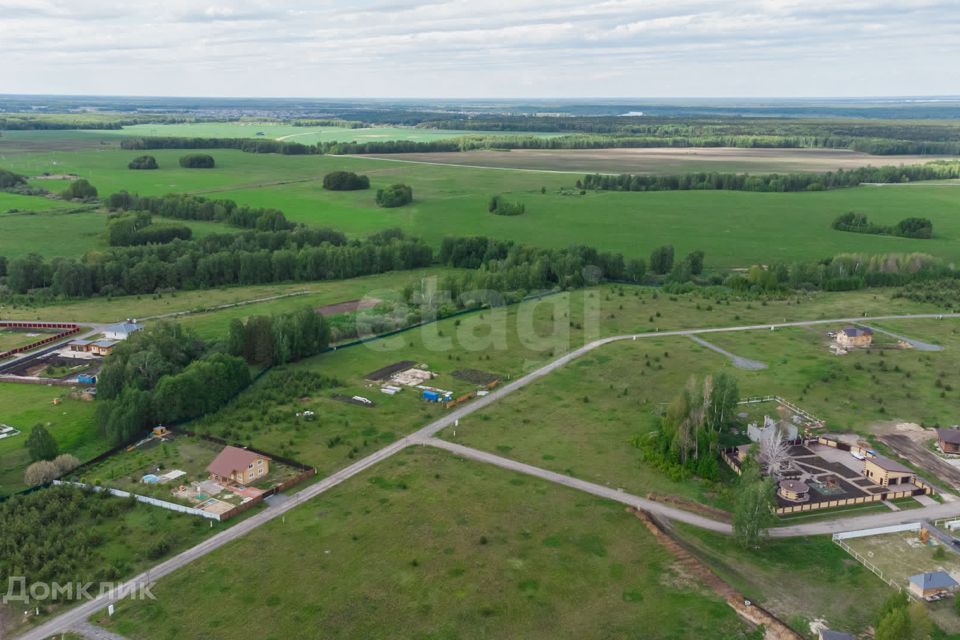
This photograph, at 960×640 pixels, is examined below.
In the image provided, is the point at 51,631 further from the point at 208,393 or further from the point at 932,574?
the point at 932,574

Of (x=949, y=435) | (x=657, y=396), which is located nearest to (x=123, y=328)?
(x=657, y=396)

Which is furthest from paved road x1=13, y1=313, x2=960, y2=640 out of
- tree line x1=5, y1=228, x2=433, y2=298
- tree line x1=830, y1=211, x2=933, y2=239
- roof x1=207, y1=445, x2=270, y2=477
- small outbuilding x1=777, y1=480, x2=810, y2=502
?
tree line x1=830, y1=211, x2=933, y2=239

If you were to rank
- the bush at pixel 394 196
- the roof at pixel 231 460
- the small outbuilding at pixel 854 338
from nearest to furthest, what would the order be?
the roof at pixel 231 460 → the small outbuilding at pixel 854 338 → the bush at pixel 394 196

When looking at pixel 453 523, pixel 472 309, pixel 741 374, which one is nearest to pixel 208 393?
pixel 453 523

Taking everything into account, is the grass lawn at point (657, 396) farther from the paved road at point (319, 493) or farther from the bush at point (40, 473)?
the bush at point (40, 473)

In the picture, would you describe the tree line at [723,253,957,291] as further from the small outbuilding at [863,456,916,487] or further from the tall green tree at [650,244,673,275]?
the small outbuilding at [863,456,916,487]

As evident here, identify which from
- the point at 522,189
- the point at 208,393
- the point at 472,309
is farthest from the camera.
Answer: the point at 522,189

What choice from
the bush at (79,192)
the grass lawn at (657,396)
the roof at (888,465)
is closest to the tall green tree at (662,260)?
the grass lawn at (657,396)
